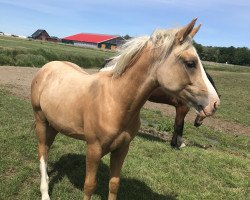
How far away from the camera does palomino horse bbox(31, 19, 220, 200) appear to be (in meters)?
3.90

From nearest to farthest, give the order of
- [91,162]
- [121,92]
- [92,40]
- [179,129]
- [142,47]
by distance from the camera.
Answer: [142,47], [121,92], [91,162], [179,129], [92,40]

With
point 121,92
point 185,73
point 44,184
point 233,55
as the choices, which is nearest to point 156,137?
point 44,184

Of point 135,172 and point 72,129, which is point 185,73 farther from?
point 135,172

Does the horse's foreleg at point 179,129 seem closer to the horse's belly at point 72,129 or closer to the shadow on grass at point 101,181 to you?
the shadow on grass at point 101,181

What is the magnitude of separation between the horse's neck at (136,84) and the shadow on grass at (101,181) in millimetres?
2295

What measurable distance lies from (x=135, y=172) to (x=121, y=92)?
3069 millimetres

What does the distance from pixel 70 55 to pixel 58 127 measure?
34520 mm

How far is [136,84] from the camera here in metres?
4.30

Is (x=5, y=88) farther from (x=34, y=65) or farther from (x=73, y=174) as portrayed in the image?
(x=34, y=65)

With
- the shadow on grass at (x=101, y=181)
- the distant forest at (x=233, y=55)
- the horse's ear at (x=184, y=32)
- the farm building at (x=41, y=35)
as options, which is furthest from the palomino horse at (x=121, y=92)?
the farm building at (x=41, y=35)

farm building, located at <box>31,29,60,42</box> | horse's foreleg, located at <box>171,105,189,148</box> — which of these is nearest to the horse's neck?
horse's foreleg, located at <box>171,105,189,148</box>

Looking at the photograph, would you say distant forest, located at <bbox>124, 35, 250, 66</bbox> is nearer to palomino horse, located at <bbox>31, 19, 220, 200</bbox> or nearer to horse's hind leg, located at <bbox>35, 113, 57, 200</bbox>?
horse's hind leg, located at <bbox>35, 113, 57, 200</bbox>

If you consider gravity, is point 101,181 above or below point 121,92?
below

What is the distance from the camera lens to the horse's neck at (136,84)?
4184mm
